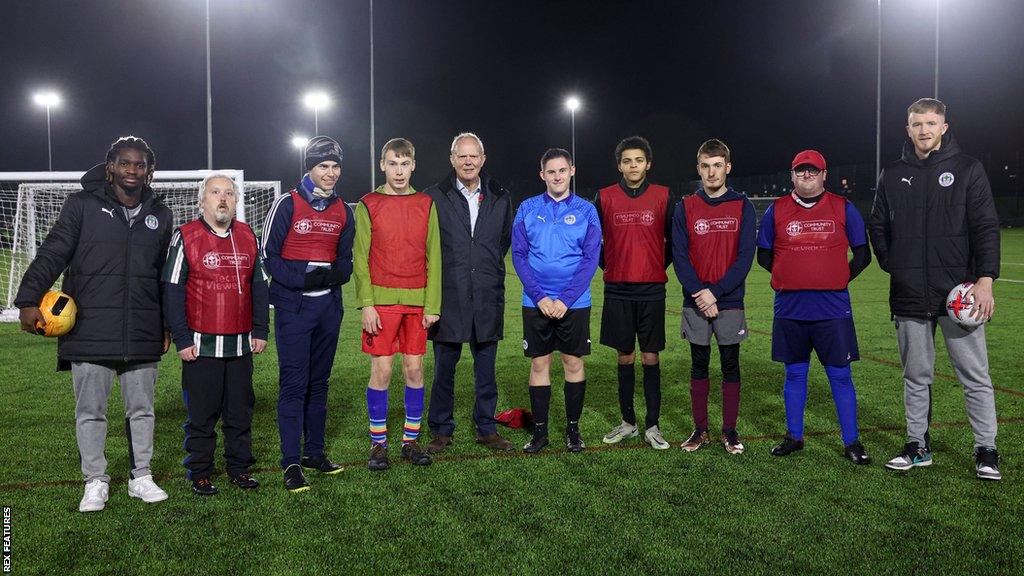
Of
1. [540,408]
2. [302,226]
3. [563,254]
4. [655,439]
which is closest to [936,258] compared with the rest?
[655,439]

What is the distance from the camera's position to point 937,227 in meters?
4.38

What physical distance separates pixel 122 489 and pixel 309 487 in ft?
3.27

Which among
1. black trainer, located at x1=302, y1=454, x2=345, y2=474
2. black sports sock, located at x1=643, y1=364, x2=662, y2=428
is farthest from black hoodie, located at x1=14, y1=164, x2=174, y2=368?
black sports sock, located at x1=643, y1=364, x2=662, y2=428

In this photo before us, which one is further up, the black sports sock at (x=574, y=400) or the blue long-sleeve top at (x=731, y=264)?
the blue long-sleeve top at (x=731, y=264)

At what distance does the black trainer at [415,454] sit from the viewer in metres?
4.69

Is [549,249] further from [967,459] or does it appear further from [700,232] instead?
[967,459]

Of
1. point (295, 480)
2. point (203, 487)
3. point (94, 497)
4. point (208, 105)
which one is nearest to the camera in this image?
point (94, 497)

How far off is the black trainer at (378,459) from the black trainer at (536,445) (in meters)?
0.87

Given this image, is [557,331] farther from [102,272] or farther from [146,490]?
[102,272]

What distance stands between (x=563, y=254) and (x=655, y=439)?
1.33 metres

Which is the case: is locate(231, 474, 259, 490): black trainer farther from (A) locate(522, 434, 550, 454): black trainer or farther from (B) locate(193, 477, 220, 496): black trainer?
(A) locate(522, 434, 550, 454): black trainer

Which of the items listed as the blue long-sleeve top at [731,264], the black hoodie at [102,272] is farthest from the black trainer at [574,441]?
the black hoodie at [102,272]

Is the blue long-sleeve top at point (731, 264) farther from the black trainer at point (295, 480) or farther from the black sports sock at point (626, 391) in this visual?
the black trainer at point (295, 480)

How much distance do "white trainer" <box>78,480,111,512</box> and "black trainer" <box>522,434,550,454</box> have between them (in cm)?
236
